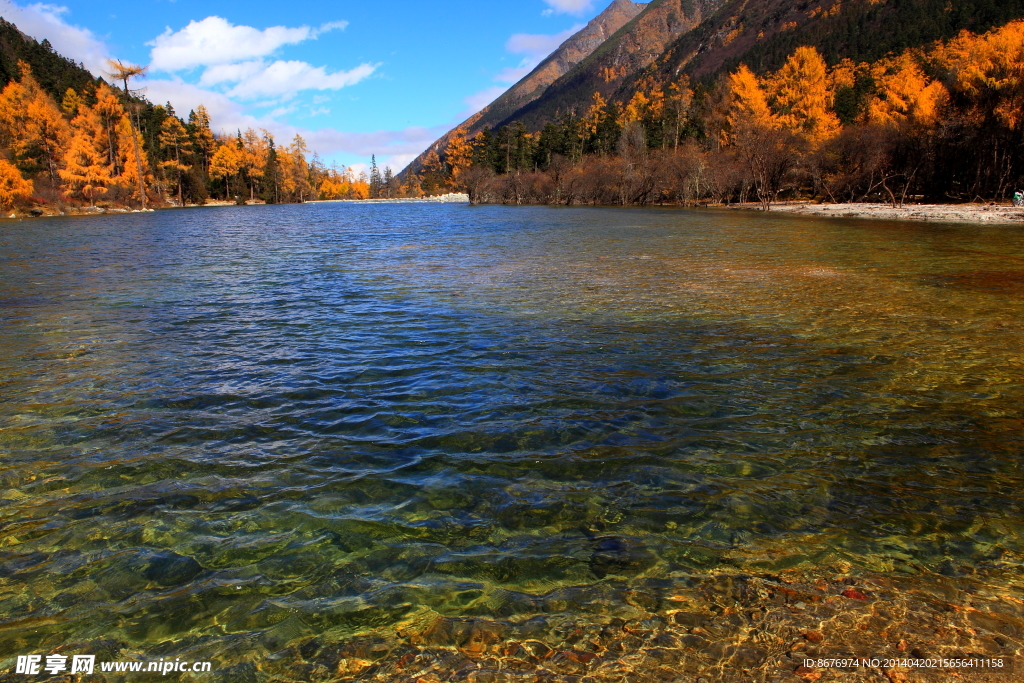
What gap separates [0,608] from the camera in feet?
11.2

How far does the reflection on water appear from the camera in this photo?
3.21 m

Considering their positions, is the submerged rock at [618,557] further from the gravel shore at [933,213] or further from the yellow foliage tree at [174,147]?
the yellow foliage tree at [174,147]

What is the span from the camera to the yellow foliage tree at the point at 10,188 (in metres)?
49.3

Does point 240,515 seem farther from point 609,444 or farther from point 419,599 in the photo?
point 609,444

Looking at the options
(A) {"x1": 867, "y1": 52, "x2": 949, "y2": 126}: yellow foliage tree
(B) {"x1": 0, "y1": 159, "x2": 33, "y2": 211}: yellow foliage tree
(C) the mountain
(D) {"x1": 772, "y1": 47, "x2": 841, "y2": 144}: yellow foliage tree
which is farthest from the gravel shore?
(B) {"x1": 0, "y1": 159, "x2": 33, "y2": 211}: yellow foliage tree

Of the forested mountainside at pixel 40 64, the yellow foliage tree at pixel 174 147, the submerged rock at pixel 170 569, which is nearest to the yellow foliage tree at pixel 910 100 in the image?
the submerged rock at pixel 170 569

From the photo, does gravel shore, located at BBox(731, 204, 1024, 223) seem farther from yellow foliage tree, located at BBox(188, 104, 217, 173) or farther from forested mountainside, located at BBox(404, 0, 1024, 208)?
yellow foliage tree, located at BBox(188, 104, 217, 173)

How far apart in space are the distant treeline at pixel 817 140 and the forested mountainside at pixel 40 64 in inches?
2756

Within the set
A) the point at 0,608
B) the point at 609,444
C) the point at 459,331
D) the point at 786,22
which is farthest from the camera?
the point at 786,22

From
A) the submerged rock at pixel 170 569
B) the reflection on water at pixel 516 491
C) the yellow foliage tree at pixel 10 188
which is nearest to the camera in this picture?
the reflection on water at pixel 516 491

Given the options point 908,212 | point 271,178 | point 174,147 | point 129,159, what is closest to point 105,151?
point 129,159

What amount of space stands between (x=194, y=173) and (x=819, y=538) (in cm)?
10865

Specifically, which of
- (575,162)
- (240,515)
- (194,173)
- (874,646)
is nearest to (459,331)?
(240,515)

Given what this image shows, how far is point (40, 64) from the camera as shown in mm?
97375
